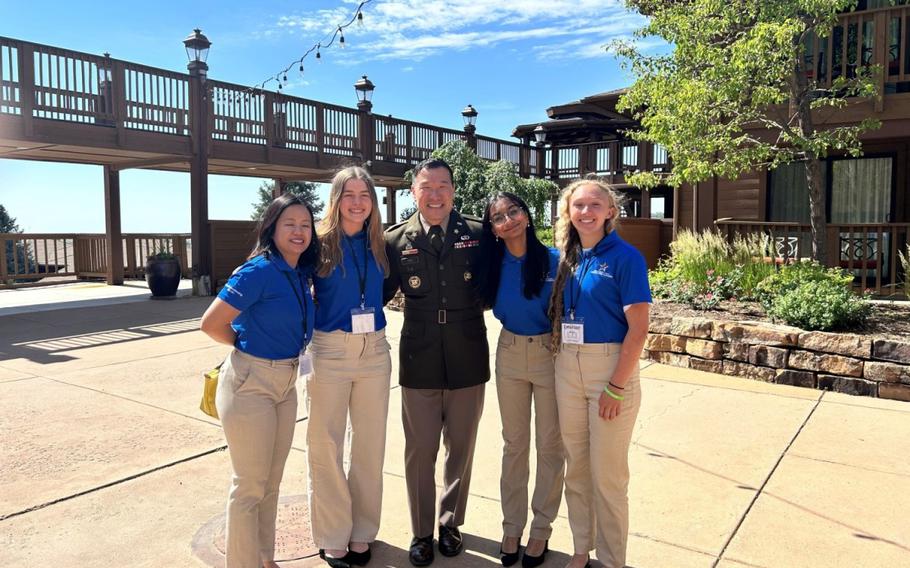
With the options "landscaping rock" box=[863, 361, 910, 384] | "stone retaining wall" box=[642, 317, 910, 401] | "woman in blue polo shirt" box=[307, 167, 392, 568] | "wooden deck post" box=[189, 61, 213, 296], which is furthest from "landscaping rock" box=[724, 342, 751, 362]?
"wooden deck post" box=[189, 61, 213, 296]

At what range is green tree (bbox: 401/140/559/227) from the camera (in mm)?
13445

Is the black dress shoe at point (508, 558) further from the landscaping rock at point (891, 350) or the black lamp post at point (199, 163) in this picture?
the black lamp post at point (199, 163)

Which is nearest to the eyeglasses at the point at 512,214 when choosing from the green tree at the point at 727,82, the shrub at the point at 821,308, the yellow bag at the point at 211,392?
the yellow bag at the point at 211,392

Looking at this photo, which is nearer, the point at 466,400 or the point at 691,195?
the point at 466,400

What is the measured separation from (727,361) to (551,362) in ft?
13.4

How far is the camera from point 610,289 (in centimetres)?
265

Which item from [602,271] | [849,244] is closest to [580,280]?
[602,271]

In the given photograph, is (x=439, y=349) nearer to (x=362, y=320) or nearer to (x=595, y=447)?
(x=362, y=320)

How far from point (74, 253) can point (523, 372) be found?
16.3 metres


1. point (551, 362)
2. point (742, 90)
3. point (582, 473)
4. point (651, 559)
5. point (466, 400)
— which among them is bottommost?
point (651, 559)

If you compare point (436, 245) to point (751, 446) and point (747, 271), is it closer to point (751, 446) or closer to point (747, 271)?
point (751, 446)

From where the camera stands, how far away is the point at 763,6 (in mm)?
7352

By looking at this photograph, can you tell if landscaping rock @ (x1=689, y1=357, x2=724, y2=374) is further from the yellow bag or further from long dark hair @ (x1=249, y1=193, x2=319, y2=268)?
the yellow bag

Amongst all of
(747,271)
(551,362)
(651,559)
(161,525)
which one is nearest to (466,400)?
(551,362)
